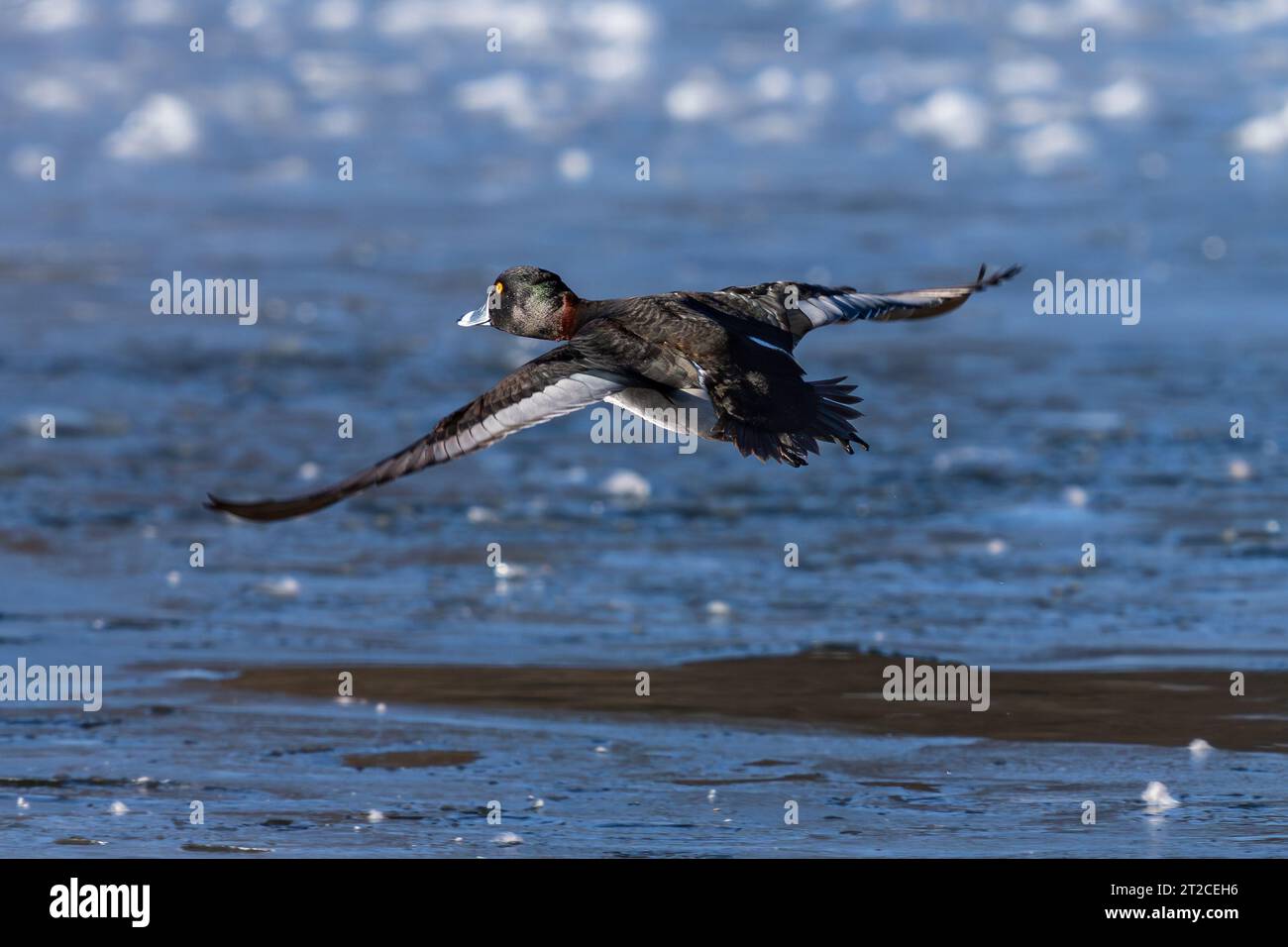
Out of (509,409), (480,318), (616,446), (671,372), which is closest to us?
(509,409)

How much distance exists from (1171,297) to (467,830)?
9.04 metres

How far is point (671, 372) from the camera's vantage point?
5.74 meters

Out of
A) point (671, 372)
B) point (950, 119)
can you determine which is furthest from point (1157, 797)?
point (950, 119)

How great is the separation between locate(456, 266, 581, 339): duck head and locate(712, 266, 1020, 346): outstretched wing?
0.45 m

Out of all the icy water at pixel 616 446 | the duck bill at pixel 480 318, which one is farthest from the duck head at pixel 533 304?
the icy water at pixel 616 446

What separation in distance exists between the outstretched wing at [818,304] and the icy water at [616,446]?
1.18 meters

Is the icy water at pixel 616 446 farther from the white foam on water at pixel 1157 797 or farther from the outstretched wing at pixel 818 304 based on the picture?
the outstretched wing at pixel 818 304

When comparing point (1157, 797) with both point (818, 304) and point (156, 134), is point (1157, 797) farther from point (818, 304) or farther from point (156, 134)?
point (156, 134)

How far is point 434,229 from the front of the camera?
15273 millimetres

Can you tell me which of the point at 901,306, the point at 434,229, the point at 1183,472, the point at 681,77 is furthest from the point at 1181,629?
the point at 681,77

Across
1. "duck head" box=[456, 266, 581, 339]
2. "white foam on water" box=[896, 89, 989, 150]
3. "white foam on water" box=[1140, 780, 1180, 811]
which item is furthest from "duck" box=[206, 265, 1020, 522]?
"white foam on water" box=[896, 89, 989, 150]

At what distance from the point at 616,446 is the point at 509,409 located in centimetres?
476

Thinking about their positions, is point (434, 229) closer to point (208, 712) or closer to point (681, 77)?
point (681, 77)

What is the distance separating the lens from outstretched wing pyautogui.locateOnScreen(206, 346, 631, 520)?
5168 millimetres
